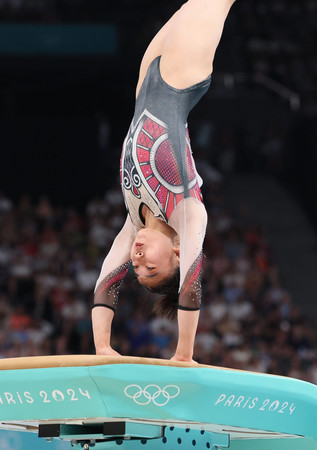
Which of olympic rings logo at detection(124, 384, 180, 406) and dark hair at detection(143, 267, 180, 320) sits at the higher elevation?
dark hair at detection(143, 267, 180, 320)

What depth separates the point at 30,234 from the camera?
1220cm

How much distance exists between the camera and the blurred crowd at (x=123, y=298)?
1057 centimetres

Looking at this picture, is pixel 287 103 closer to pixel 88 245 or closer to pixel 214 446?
pixel 88 245

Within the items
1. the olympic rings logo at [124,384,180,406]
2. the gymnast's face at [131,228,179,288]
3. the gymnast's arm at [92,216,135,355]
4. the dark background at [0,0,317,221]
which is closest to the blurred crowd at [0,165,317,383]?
the dark background at [0,0,317,221]

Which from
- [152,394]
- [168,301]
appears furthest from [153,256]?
[152,394]

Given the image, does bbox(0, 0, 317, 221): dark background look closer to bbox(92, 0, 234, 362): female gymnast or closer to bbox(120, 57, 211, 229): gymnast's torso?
bbox(92, 0, 234, 362): female gymnast

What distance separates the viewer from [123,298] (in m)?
11.4

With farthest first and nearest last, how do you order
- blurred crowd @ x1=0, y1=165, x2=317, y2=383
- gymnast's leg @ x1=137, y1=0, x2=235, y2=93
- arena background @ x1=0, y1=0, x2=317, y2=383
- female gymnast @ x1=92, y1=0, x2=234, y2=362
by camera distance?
arena background @ x1=0, y1=0, x2=317, y2=383 < blurred crowd @ x1=0, y1=165, x2=317, y2=383 < gymnast's leg @ x1=137, y1=0, x2=235, y2=93 < female gymnast @ x1=92, y1=0, x2=234, y2=362

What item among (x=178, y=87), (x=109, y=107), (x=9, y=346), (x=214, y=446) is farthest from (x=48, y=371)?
(x=109, y=107)

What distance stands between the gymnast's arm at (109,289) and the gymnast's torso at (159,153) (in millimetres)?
158

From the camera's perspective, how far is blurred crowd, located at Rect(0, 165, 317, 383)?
10.6 metres

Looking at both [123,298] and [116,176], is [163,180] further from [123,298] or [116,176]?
[116,176]

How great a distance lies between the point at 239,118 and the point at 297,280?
3204 millimetres

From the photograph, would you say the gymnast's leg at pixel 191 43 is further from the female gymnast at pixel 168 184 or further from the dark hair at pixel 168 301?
the dark hair at pixel 168 301
